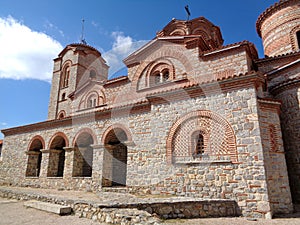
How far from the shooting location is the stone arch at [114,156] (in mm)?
9359

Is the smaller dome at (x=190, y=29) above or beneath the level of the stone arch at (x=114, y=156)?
above

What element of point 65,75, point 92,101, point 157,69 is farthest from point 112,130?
point 65,75

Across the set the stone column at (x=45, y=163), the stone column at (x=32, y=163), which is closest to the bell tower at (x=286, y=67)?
the stone column at (x=45, y=163)

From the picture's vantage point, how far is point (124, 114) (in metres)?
9.22

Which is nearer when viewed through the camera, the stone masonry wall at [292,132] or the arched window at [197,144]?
the arched window at [197,144]

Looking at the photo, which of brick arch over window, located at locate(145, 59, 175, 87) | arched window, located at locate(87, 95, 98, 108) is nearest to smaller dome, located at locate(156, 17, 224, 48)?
brick arch over window, located at locate(145, 59, 175, 87)

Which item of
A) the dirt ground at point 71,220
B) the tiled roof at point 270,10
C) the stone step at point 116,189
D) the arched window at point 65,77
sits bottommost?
the dirt ground at point 71,220

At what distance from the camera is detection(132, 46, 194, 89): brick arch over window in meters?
10.7

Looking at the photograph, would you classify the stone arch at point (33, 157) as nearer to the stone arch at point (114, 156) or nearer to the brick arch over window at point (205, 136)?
the stone arch at point (114, 156)

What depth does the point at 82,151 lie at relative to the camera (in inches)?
434

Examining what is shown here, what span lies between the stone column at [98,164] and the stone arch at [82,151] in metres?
0.70

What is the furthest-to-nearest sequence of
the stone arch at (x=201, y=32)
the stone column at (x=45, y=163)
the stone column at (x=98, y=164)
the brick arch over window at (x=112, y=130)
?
the stone arch at (x=201, y=32) → the stone column at (x=45, y=163) → the stone column at (x=98, y=164) → the brick arch over window at (x=112, y=130)

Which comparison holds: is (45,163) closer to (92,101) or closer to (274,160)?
(92,101)

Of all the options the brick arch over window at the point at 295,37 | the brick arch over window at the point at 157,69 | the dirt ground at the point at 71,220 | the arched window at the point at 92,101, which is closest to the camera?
the dirt ground at the point at 71,220
